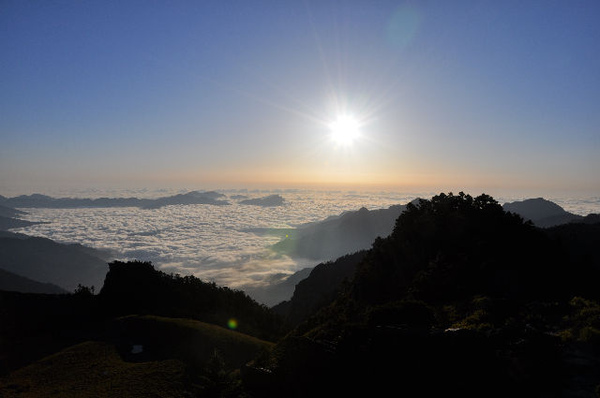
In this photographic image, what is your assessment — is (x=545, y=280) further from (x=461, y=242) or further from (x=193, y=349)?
(x=193, y=349)

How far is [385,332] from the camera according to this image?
651 inches

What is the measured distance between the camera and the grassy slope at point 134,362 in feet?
92.2

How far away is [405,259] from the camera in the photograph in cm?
5169

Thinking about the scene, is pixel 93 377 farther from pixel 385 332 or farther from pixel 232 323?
pixel 232 323

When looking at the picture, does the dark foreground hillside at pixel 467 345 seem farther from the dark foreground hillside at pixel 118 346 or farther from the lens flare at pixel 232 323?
the lens flare at pixel 232 323

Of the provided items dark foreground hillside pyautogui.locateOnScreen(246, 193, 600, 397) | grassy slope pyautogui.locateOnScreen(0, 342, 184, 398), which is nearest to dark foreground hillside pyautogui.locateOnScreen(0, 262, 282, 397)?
grassy slope pyautogui.locateOnScreen(0, 342, 184, 398)

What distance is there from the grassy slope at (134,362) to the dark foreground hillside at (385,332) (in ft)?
0.63

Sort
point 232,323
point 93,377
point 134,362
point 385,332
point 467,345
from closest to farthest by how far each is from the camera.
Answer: point 467,345, point 385,332, point 93,377, point 134,362, point 232,323

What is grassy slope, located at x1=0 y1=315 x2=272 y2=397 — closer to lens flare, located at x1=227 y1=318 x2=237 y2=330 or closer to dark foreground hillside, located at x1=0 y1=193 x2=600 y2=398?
dark foreground hillside, located at x1=0 y1=193 x2=600 y2=398

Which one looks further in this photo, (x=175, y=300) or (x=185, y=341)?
(x=175, y=300)

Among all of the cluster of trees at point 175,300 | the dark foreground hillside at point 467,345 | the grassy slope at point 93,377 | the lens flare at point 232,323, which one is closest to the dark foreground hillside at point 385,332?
the dark foreground hillside at point 467,345

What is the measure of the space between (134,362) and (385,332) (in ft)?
96.1

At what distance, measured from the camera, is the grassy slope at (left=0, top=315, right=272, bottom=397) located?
92.2ft

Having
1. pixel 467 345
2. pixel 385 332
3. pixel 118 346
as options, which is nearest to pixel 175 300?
pixel 118 346
